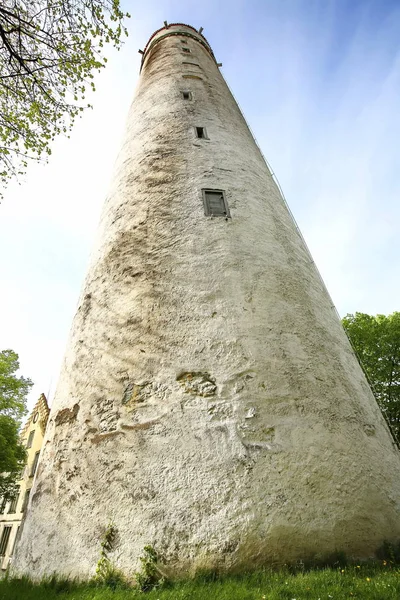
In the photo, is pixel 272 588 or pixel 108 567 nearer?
pixel 272 588

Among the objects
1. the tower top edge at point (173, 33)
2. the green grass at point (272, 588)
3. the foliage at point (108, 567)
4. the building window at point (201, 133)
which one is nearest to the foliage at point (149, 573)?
the green grass at point (272, 588)

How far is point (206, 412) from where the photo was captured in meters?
4.38

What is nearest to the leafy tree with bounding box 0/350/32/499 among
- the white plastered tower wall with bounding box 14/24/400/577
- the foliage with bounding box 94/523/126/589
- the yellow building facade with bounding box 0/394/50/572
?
the yellow building facade with bounding box 0/394/50/572

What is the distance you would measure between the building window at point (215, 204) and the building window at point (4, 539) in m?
23.1

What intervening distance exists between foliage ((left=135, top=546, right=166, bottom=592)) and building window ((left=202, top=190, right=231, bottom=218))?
4.80 m

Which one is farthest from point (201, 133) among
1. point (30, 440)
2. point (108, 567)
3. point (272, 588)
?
point (30, 440)

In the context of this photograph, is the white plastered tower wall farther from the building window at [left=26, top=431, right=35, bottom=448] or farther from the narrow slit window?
the building window at [left=26, top=431, right=35, bottom=448]

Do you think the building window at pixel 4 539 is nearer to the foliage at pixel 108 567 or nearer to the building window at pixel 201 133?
the foliage at pixel 108 567

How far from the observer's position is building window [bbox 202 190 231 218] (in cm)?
651

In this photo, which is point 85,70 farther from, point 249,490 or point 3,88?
point 249,490

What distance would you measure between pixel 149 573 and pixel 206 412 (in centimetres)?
161

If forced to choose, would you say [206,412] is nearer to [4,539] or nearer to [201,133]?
[201,133]

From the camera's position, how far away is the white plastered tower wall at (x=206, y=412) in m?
3.81

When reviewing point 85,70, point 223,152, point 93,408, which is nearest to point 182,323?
point 93,408
